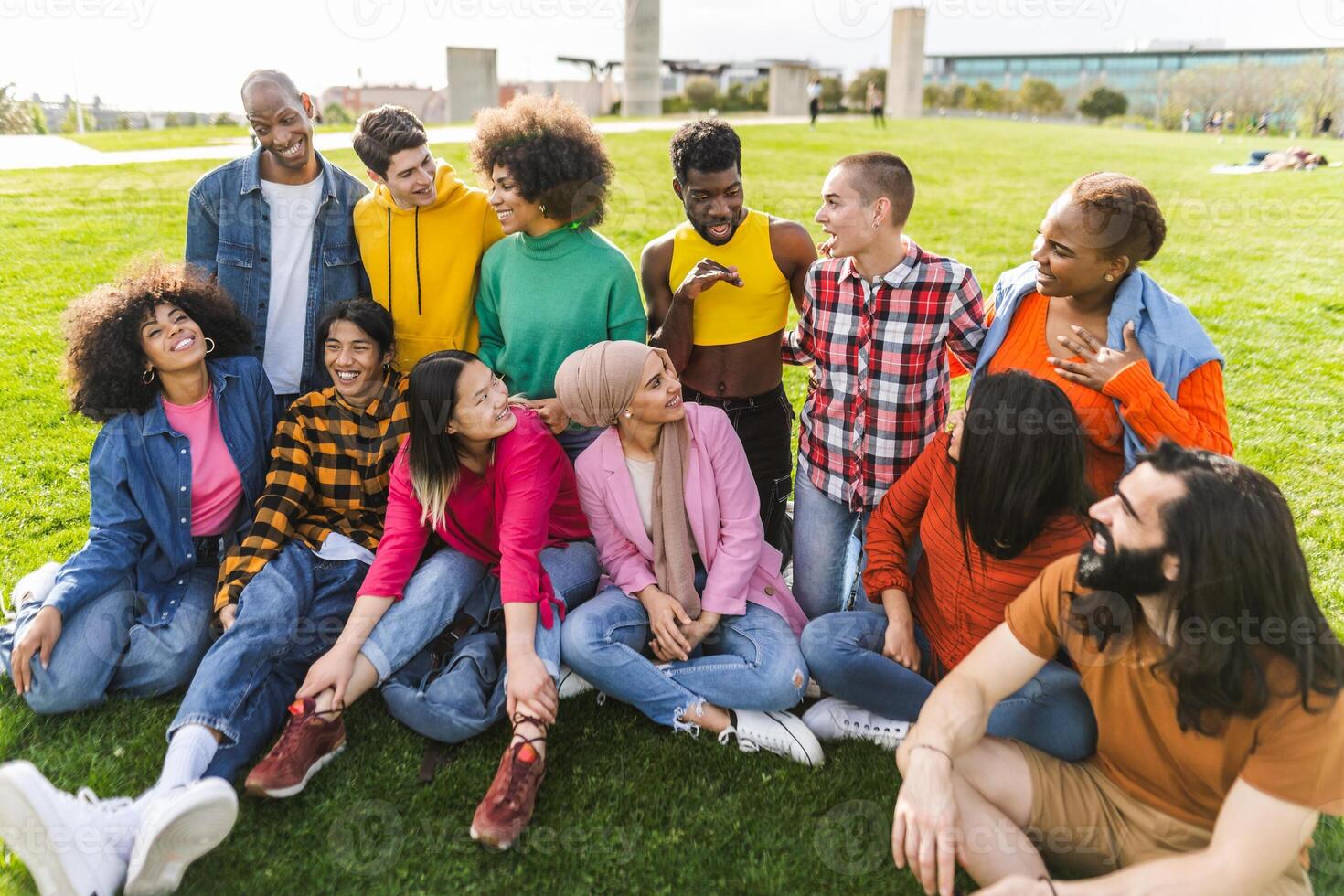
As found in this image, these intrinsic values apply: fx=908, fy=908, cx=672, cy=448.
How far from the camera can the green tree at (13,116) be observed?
19656mm

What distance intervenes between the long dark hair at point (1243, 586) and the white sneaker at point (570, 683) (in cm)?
193

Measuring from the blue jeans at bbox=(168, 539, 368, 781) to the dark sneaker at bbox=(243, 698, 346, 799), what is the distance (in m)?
0.12

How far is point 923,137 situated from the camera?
26.9 metres

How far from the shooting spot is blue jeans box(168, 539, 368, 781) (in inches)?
109

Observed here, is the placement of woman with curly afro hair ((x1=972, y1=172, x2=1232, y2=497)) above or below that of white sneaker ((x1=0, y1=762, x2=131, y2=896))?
above

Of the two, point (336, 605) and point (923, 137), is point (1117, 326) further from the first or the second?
point (923, 137)

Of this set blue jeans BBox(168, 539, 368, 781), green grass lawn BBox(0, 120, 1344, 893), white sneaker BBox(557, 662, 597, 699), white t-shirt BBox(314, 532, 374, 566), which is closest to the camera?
green grass lawn BBox(0, 120, 1344, 893)

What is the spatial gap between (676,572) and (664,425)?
52cm

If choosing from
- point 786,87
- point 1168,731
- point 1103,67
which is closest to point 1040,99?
point 1103,67

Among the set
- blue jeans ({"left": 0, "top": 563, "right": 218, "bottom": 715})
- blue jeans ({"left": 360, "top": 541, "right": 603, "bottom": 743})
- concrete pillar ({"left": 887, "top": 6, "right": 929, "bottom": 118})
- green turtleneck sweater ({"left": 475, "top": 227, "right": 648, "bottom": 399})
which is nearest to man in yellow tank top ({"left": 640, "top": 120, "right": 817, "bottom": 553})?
green turtleneck sweater ({"left": 475, "top": 227, "right": 648, "bottom": 399})

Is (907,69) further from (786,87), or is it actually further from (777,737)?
(777,737)

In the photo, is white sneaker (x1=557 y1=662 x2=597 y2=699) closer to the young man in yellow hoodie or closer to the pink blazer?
the pink blazer

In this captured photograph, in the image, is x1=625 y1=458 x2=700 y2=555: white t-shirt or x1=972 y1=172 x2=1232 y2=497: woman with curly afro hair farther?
x1=625 y1=458 x2=700 y2=555: white t-shirt

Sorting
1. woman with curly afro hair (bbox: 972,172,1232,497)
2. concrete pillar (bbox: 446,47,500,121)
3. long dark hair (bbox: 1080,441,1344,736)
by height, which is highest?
concrete pillar (bbox: 446,47,500,121)
